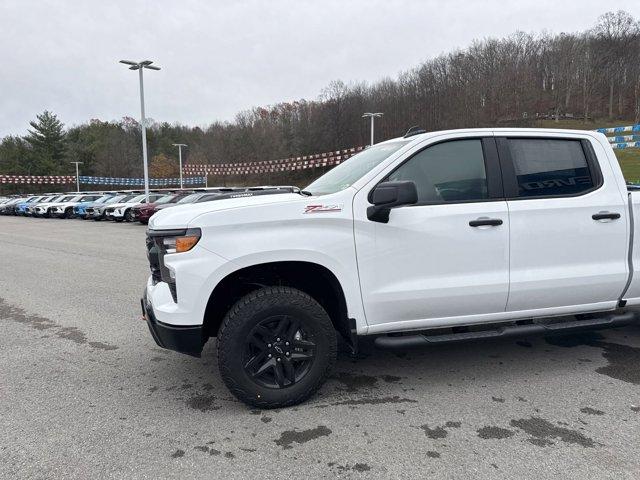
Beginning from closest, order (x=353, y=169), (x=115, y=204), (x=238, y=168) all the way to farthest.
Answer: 1. (x=353, y=169)
2. (x=115, y=204)
3. (x=238, y=168)

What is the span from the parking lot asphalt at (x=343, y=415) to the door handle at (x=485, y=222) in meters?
1.24

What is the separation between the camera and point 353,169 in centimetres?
395

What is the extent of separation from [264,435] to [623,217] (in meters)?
3.14

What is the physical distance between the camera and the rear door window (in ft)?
12.1

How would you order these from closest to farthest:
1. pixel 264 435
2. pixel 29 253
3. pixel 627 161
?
pixel 264 435
pixel 29 253
pixel 627 161

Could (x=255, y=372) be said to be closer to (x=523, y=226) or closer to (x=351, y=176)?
(x=351, y=176)

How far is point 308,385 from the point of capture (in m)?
3.37

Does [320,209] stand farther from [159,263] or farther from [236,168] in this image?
[236,168]

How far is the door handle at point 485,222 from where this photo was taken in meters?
3.46

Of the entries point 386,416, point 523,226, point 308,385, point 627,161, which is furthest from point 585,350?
point 627,161

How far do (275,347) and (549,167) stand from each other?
2.51 meters

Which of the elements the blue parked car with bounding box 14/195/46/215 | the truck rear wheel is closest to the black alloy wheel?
the truck rear wheel

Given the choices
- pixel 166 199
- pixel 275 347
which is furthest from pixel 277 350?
pixel 166 199

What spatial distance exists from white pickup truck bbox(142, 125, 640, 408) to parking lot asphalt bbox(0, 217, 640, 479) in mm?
402
